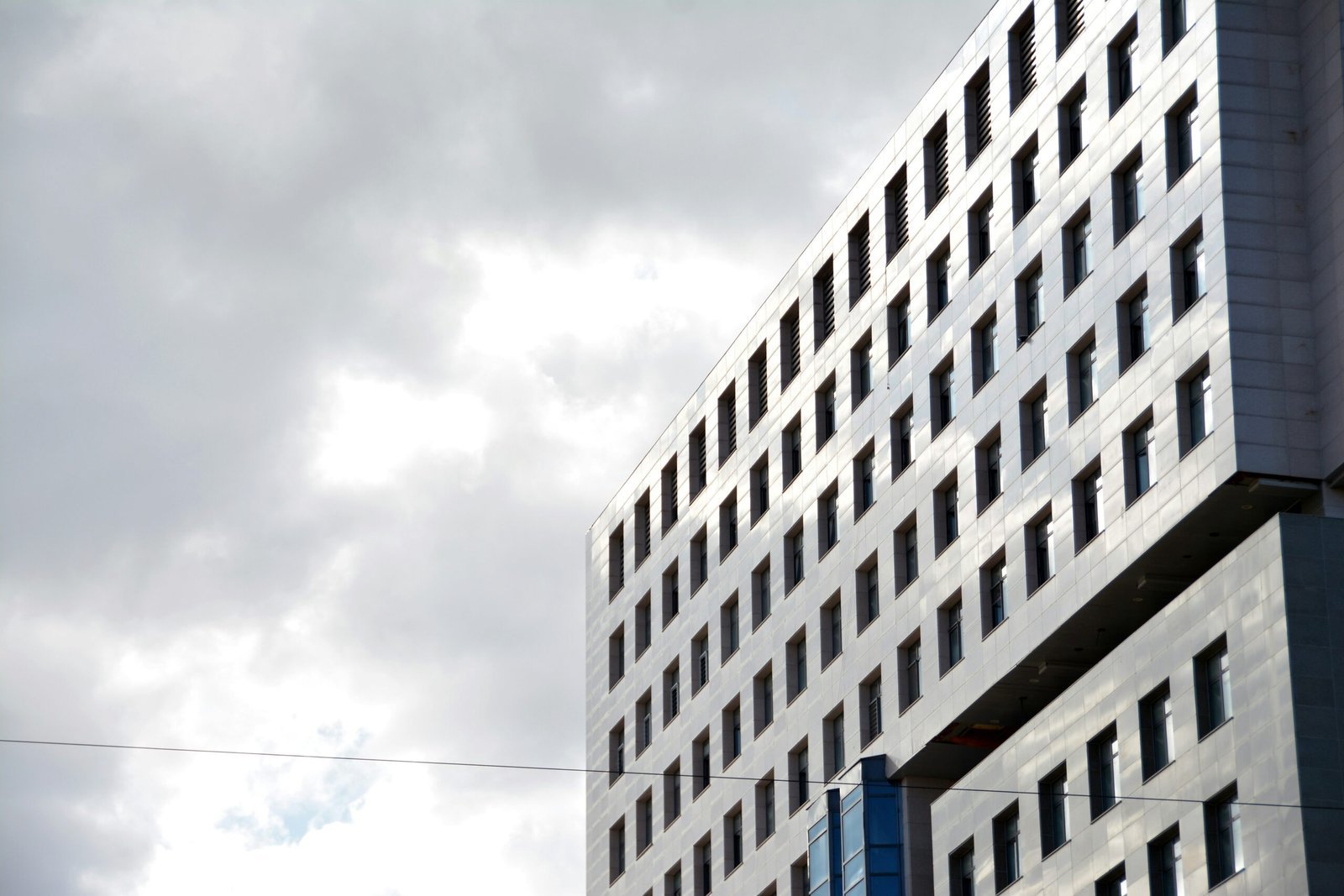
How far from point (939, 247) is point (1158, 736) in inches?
799

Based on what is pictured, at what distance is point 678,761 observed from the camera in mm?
90625

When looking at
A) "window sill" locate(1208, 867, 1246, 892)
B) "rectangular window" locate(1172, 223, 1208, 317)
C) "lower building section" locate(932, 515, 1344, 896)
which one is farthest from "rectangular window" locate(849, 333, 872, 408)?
"window sill" locate(1208, 867, 1246, 892)

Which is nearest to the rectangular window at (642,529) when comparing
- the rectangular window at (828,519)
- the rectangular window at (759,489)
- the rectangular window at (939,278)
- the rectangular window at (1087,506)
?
the rectangular window at (759,489)

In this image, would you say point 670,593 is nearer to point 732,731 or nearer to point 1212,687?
point 732,731

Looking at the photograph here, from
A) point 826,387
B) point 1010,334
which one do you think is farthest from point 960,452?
point 826,387

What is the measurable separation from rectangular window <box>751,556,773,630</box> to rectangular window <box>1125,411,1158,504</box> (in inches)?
936

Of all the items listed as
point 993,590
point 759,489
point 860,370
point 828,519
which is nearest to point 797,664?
point 828,519

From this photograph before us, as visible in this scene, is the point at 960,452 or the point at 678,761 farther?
the point at 678,761

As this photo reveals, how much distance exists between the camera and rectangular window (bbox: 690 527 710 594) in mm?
91625

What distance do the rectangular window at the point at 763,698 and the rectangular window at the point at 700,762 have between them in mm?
4155

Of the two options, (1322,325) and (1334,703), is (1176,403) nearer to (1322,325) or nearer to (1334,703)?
(1322,325)

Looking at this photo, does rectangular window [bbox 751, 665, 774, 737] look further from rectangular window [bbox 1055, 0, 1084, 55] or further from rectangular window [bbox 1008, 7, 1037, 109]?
rectangular window [bbox 1055, 0, 1084, 55]

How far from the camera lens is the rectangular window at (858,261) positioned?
8125cm

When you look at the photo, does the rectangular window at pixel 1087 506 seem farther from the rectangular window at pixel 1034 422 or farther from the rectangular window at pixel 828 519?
the rectangular window at pixel 828 519
